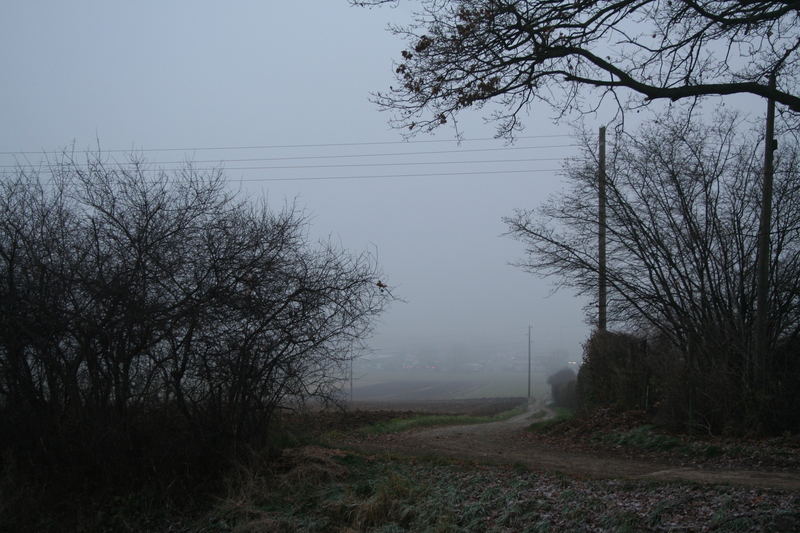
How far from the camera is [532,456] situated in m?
11.9

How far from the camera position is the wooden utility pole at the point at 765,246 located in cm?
1170

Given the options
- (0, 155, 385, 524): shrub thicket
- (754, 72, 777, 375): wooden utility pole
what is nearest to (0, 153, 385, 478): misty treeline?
(0, 155, 385, 524): shrub thicket

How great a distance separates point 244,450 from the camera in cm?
875

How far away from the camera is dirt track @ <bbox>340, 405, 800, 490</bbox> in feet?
28.4

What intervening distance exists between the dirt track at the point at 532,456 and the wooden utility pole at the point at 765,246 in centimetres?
304

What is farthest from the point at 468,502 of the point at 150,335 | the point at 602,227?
the point at 602,227

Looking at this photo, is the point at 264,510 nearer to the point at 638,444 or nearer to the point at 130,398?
the point at 130,398

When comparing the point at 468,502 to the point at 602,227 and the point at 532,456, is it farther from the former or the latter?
the point at 602,227

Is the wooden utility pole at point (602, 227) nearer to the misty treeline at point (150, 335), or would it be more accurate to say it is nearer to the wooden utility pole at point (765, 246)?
the wooden utility pole at point (765, 246)

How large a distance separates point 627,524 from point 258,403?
4.95 metres

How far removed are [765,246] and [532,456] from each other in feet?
18.4

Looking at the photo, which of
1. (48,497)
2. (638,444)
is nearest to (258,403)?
(48,497)

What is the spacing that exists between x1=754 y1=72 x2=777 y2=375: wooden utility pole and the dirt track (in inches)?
120

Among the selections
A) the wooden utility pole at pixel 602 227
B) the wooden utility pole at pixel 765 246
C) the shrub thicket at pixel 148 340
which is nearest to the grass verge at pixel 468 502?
the shrub thicket at pixel 148 340
